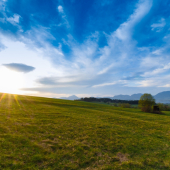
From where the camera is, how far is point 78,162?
24.3ft

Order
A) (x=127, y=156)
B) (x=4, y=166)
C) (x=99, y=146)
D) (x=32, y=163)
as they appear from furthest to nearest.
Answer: (x=99, y=146) → (x=127, y=156) → (x=32, y=163) → (x=4, y=166)

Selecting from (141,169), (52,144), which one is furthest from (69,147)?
(141,169)

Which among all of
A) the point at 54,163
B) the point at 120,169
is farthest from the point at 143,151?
the point at 54,163

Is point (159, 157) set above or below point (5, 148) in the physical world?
below

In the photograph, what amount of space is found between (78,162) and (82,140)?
147 inches

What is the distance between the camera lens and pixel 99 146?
33.0ft

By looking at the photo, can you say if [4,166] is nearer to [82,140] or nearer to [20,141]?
[20,141]

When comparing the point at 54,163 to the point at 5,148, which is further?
the point at 5,148

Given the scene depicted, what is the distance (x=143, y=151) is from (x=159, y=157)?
1.31 m

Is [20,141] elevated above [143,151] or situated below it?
above

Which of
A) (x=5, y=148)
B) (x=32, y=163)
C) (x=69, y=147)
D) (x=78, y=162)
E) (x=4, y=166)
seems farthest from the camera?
(x=69, y=147)

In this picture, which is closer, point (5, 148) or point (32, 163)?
point (32, 163)

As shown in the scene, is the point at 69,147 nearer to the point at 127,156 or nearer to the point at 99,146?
the point at 99,146

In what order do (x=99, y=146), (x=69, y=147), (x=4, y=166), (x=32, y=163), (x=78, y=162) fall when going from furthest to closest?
(x=99, y=146), (x=69, y=147), (x=78, y=162), (x=32, y=163), (x=4, y=166)
